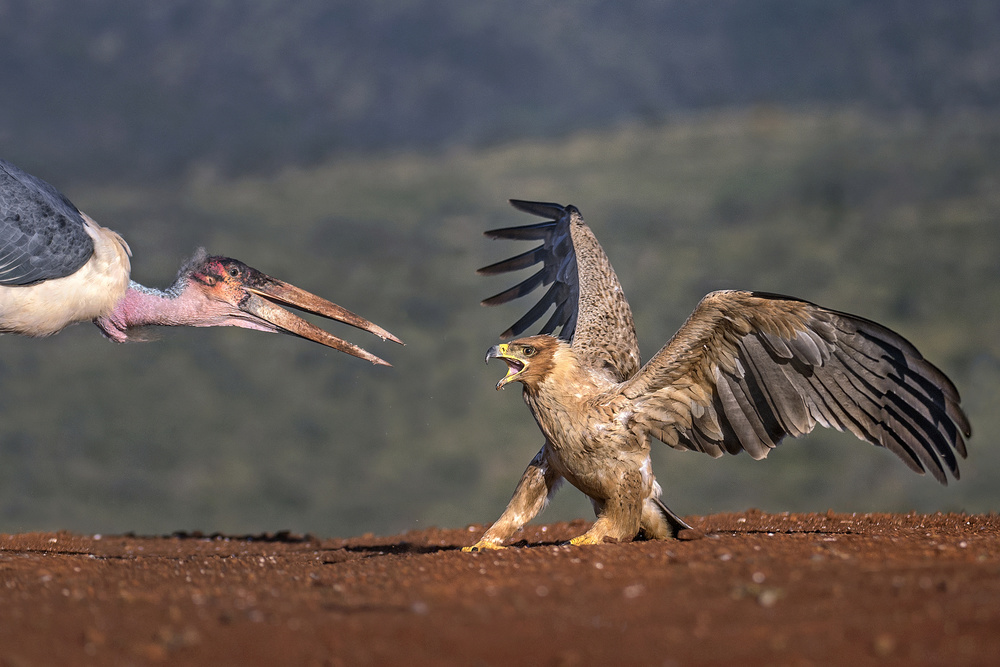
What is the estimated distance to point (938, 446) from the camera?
6.84 m

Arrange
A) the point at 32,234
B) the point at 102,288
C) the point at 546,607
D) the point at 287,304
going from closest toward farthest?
the point at 546,607, the point at 32,234, the point at 102,288, the point at 287,304

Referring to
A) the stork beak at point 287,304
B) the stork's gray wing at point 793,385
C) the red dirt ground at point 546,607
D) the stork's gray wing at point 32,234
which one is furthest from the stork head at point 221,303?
the stork's gray wing at point 793,385

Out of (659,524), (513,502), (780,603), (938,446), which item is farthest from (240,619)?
(938,446)

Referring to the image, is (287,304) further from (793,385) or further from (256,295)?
(793,385)

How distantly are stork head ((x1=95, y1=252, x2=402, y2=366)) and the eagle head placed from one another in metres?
2.21

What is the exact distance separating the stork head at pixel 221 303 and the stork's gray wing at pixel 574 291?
6.33ft

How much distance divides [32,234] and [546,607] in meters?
5.60

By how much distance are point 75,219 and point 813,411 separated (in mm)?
6069

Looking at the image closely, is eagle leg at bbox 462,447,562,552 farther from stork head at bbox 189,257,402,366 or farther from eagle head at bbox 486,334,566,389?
stork head at bbox 189,257,402,366

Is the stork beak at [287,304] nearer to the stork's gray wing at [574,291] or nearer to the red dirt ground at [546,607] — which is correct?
the stork's gray wing at [574,291]

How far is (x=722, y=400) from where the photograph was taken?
6.97 m

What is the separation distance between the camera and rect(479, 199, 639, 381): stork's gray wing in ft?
25.4

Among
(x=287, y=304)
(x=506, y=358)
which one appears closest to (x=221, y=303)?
(x=287, y=304)

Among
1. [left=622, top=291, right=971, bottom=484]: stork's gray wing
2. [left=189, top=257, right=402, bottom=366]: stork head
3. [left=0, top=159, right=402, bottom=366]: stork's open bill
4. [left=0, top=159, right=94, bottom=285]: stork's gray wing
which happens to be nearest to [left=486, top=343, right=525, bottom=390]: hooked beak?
[left=622, top=291, right=971, bottom=484]: stork's gray wing
